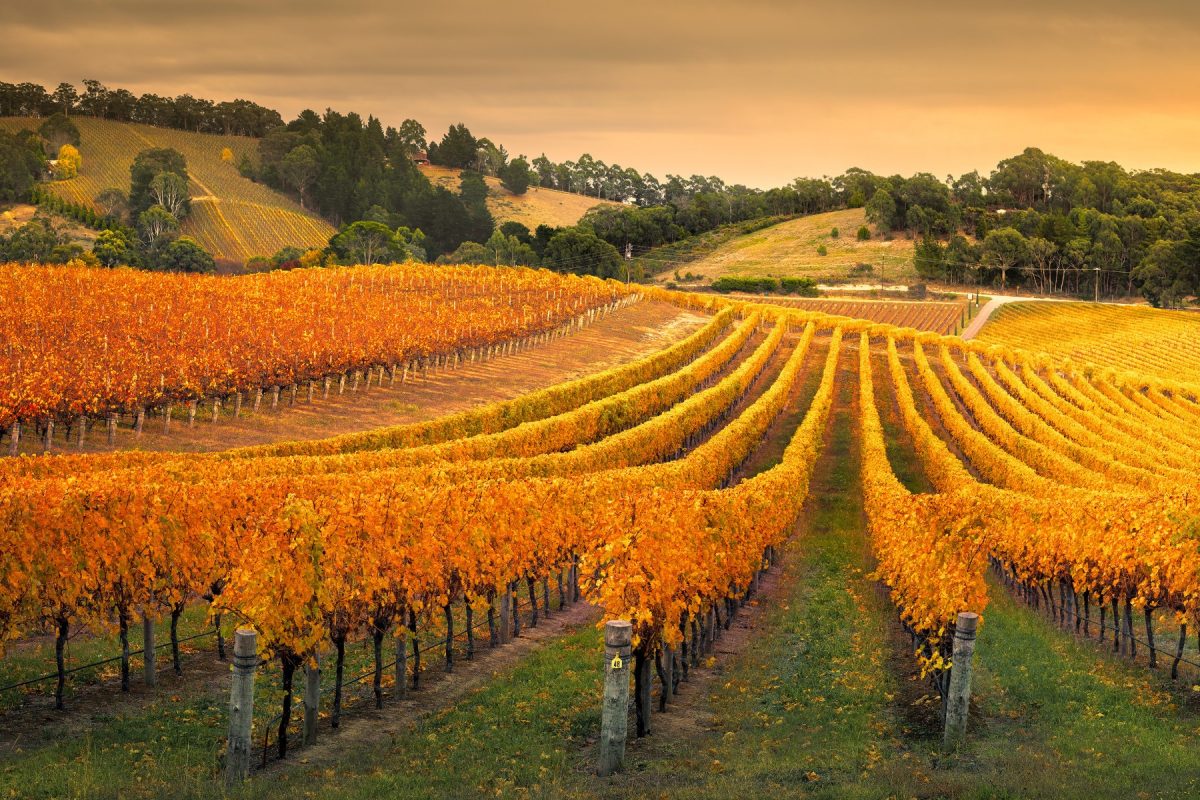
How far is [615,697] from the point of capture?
65.6 ft

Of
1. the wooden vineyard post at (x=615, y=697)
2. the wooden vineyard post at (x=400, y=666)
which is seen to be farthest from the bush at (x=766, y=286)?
the wooden vineyard post at (x=615, y=697)

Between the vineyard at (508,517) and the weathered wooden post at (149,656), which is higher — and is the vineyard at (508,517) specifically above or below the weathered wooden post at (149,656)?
above

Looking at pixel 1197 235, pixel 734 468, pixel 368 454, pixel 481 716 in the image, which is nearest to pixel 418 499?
pixel 481 716

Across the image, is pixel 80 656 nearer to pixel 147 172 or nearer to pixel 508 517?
pixel 508 517

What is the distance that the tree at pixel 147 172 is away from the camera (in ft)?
604

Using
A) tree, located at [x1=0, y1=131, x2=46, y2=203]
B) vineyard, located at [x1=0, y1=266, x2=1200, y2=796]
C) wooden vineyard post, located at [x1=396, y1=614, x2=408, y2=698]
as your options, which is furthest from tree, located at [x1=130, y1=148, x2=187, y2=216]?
wooden vineyard post, located at [x1=396, y1=614, x2=408, y2=698]

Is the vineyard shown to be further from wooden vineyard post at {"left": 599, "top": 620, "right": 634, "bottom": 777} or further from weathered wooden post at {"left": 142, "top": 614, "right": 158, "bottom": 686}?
weathered wooden post at {"left": 142, "top": 614, "right": 158, "bottom": 686}

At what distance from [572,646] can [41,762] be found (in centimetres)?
1364

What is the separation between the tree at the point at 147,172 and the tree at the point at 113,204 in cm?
118

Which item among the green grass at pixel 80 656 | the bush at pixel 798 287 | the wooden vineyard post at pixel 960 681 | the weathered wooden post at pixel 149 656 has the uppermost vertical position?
the bush at pixel 798 287

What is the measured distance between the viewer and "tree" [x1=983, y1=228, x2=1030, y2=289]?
177m

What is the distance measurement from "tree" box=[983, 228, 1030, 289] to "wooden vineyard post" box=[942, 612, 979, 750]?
164114 mm

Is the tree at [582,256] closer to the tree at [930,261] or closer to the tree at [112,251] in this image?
the tree at [930,261]

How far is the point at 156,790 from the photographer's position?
18547 millimetres
